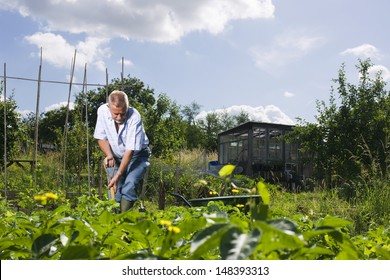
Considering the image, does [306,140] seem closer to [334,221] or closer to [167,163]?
[167,163]

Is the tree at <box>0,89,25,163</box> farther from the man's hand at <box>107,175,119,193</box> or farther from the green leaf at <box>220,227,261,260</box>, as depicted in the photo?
the green leaf at <box>220,227,261,260</box>

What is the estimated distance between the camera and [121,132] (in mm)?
4957

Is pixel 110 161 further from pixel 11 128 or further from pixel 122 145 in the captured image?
pixel 11 128

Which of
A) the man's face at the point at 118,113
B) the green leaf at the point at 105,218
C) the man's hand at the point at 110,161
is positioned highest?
the man's face at the point at 118,113

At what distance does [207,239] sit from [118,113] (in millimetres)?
4437

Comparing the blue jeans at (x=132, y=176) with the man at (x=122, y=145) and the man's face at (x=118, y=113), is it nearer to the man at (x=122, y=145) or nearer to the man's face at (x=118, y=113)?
the man at (x=122, y=145)

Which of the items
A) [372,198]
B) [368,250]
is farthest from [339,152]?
[368,250]

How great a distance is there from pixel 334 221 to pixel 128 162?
4006 mm

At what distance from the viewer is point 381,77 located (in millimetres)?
10797

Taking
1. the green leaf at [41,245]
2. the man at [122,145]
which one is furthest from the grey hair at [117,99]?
the green leaf at [41,245]

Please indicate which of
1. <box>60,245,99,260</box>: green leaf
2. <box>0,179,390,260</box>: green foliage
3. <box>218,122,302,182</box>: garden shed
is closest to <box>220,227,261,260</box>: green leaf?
<box>0,179,390,260</box>: green foliage

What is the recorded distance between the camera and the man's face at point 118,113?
4914mm

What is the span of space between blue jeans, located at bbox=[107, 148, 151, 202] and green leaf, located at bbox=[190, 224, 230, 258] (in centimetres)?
417

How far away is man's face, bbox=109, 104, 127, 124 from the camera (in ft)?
16.1
